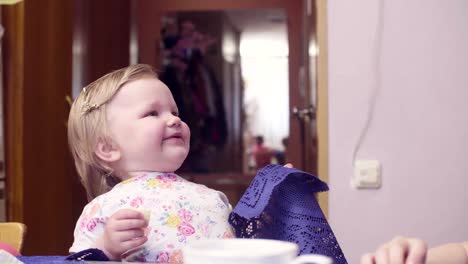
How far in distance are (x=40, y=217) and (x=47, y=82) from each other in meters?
0.53

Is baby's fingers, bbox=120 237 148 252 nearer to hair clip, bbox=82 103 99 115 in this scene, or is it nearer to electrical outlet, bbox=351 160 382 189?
hair clip, bbox=82 103 99 115

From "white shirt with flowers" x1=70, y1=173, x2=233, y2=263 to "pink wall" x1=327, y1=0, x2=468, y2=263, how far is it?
125cm

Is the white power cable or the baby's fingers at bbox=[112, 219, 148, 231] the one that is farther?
the white power cable

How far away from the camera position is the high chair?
123cm

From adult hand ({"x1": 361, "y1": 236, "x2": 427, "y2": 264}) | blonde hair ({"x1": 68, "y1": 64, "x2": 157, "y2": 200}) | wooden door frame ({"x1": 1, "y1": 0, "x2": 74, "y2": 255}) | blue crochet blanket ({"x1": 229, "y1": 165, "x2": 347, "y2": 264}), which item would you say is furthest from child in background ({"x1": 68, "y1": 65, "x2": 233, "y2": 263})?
wooden door frame ({"x1": 1, "y1": 0, "x2": 74, "y2": 255})

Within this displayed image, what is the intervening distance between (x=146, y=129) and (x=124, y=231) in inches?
12.2

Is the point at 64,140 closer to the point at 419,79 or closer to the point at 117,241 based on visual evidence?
the point at 419,79

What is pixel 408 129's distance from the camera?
221cm

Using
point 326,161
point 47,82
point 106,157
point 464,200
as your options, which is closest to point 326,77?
point 326,161

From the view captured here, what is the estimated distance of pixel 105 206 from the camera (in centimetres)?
98

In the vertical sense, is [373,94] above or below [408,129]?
above

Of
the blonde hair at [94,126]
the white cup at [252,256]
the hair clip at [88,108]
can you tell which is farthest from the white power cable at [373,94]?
the white cup at [252,256]

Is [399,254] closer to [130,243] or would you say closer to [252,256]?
[252,256]

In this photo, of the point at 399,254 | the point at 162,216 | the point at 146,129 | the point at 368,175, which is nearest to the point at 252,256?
the point at 399,254
